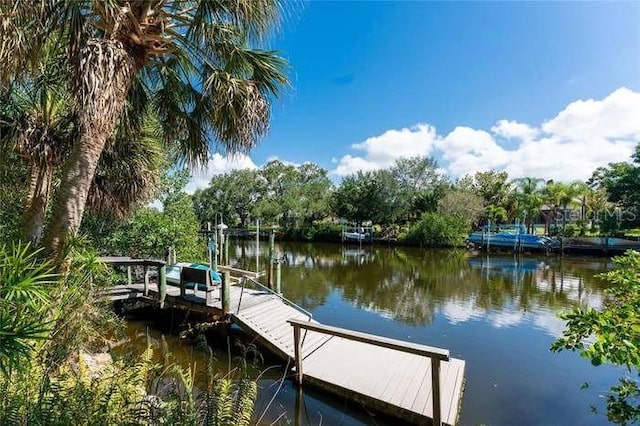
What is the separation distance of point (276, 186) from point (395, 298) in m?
33.9

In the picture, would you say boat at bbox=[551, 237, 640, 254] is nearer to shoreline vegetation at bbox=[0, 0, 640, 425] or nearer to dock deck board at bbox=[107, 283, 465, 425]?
dock deck board at bbox=[107, 283, 465, 425]

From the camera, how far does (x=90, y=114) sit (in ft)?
12.1

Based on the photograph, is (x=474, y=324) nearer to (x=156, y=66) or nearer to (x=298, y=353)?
(x=298, y=353)

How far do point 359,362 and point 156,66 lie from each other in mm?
5840

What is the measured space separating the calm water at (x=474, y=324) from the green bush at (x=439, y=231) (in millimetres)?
7216

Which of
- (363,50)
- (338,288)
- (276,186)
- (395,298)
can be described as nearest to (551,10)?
(363,50)

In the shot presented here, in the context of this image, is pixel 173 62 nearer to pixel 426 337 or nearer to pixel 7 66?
pixel 7 66

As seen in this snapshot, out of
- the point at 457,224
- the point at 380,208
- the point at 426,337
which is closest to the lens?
the point at 426,337

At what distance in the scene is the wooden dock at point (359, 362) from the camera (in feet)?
14.4

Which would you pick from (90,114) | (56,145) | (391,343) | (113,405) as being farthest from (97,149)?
(391,343)

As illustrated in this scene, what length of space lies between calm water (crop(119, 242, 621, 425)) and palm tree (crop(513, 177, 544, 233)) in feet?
27.0

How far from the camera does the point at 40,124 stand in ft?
19.4

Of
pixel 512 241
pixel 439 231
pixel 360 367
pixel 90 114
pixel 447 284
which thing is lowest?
pixel 447 284

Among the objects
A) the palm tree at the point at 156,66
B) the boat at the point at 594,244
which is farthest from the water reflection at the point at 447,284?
the palm tree at the point at 156,66
